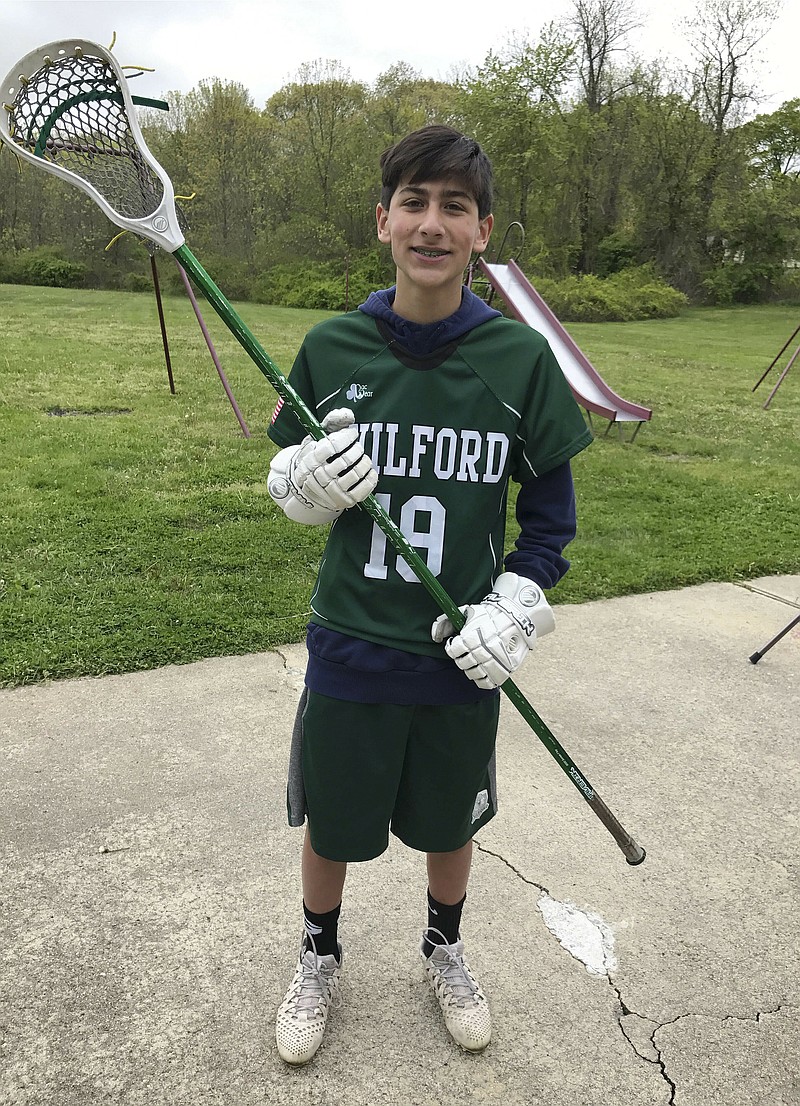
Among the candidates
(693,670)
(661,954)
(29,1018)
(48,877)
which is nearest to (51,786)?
(48,877)

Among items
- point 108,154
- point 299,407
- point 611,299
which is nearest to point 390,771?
point 299,407

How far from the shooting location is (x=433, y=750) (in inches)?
68.1

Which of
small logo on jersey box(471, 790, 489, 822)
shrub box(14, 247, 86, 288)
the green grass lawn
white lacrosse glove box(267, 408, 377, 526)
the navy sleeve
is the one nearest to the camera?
white lacrosse glove box(267, 408, 377, 526)

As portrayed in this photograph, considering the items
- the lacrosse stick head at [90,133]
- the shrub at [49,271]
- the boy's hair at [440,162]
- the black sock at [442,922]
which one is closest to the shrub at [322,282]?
the shrub at [49,271]

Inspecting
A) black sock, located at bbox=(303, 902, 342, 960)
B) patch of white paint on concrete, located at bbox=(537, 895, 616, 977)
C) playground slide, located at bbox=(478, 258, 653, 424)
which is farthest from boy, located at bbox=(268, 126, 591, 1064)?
playground slide, located at bbox=(478, 258, 653, 424)

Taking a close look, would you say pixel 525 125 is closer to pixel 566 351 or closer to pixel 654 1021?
pixel 566 351

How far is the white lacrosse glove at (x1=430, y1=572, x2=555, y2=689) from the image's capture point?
5.25 ft

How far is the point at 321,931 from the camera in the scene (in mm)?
1919

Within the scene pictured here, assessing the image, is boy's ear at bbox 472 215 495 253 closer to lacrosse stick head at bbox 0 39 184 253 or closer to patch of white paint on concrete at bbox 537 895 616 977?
lacrosse stick head at bbox 0 39 184 253

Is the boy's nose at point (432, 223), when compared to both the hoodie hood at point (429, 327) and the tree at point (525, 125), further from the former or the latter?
the tree at point (525, 125)

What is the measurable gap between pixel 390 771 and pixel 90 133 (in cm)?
140

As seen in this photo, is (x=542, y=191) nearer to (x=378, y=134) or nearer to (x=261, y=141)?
(x=378, y=134)

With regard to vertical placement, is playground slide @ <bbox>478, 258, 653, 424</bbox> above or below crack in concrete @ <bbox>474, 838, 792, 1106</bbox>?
above

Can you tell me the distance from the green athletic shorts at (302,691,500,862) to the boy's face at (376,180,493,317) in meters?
0.81
